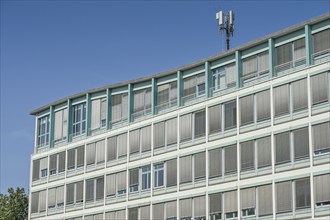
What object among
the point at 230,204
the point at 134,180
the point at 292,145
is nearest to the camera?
the point at 292,145

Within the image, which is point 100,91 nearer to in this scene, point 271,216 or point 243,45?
point 243,45

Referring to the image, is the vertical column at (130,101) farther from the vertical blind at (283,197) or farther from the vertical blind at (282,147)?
the vertical blind at (283,197)

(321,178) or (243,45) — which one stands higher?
(243,45)

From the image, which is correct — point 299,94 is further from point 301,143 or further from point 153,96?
point 153,96

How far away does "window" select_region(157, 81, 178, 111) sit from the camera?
191 feet

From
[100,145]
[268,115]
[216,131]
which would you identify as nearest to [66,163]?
[100,145]

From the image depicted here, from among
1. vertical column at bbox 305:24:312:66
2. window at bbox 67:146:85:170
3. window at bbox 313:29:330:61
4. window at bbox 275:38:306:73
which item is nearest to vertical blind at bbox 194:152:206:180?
window at bbox 275:38:306:73

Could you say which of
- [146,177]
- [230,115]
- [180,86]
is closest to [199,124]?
[230,115]

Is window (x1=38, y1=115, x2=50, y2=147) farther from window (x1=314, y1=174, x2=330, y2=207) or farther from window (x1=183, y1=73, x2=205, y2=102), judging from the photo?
window (x1=314, y1=174, x2=330, y2=207)

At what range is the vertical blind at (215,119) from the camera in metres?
53.8

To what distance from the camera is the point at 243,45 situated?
52.5 meters

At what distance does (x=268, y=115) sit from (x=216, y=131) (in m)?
5.09

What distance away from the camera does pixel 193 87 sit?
5675 centimetres

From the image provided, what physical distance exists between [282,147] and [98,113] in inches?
831
